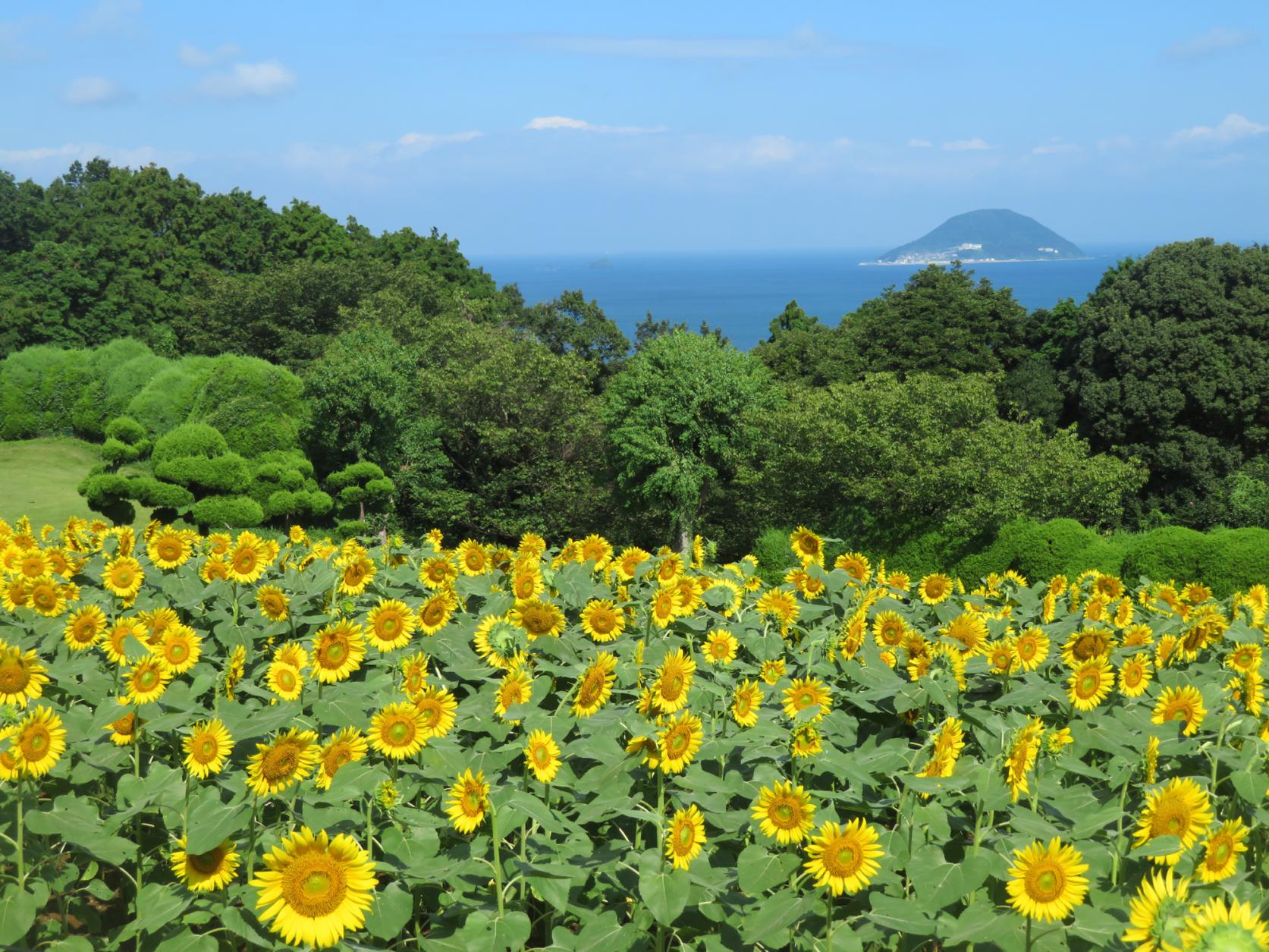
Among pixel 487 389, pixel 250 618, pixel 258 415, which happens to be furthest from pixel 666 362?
pixel 250 618

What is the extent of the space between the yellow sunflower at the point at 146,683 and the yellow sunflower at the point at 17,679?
197 millimetres

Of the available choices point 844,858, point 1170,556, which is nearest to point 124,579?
point 844,858

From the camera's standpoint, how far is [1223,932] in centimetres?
126

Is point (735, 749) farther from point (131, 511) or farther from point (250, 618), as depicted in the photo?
point (131, 511)

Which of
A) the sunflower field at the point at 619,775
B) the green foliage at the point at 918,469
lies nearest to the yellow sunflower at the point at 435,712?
the sunflower field at the point at 619,775

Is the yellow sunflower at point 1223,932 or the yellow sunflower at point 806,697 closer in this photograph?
the yellow sunflower at point 1223,932

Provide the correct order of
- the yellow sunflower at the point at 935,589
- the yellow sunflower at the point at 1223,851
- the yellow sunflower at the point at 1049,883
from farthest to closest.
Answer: the yellow sunflower at the point at 935,589 < the yellow sunflower at the point at 1223,851 < the yellow sunflower at the point at 1049,883

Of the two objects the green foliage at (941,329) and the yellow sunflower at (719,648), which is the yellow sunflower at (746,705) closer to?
the yellow sunflower at (719,648)

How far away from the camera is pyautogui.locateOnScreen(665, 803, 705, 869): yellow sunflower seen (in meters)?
1.95

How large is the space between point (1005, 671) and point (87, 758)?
2205mm

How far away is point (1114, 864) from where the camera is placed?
1.90 m

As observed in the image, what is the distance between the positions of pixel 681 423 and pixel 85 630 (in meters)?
18.4

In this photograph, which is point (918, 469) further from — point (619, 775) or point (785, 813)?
point (785, 813)

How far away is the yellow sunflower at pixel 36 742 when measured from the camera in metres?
2.08
